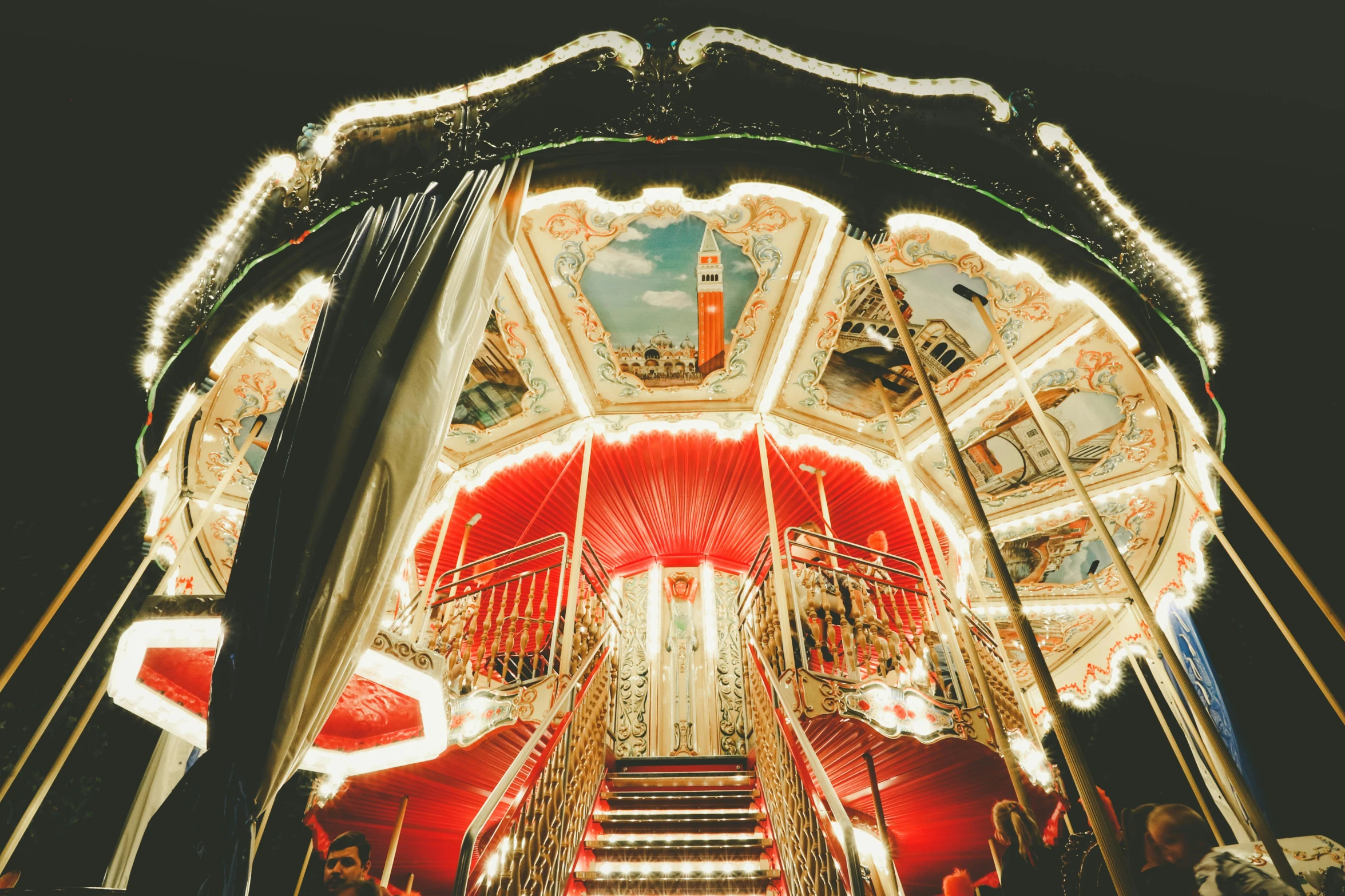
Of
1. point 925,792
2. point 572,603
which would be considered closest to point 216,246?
point 572,603

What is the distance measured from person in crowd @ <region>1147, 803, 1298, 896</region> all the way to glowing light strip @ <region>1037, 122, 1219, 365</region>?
105 inches

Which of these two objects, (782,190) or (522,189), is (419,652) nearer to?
(522,189)

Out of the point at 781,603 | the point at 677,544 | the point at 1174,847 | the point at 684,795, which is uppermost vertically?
the point at 677,544

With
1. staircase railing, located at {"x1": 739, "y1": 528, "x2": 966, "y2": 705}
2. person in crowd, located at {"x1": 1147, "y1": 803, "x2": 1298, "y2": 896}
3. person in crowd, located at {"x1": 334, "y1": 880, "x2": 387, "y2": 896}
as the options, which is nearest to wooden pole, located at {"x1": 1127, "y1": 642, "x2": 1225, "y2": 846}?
person in crowd, located at {"x1": 1147, "y1": 803, "x2": 1298, "y2": 896}

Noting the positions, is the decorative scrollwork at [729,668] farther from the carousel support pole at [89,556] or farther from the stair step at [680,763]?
the carousel support pole at [89,556]

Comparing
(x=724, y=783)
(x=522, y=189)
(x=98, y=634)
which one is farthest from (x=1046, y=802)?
(x=98, y=634)

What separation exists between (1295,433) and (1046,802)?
351 centimetres

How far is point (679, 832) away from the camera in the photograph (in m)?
3.59

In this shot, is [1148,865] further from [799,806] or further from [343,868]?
[343,868]

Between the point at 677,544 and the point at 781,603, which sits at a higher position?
the point at 677,544

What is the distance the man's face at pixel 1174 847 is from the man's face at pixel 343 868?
565 cm

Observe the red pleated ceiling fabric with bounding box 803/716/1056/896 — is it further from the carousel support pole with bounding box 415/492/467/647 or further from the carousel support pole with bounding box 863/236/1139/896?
the carousel support pole with bounding box 415/492/467/647

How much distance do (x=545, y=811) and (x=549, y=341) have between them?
124 inches

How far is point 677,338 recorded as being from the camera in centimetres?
493
